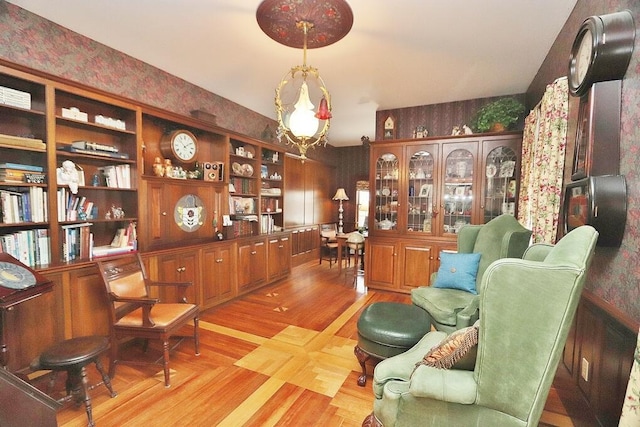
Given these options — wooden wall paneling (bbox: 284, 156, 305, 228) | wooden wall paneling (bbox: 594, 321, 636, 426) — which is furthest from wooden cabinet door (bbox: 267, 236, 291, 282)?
wooden wall paneling (bbox: 594, 321, 636, 426)

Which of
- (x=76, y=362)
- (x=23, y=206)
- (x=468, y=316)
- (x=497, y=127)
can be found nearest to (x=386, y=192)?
(x=497, y=127)

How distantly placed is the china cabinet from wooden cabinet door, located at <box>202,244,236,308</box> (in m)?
2.09

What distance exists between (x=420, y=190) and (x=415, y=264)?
1.12 metres

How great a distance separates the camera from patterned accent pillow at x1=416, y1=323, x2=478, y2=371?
1.19 metres

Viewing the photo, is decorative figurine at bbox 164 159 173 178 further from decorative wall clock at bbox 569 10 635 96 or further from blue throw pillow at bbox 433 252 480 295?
decorative wall clock at bbox 569 10 635 96

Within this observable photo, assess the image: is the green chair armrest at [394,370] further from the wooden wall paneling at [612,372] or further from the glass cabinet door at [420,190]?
the glass cabinet door at [420,190]

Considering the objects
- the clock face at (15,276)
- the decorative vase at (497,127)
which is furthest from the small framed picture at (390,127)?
the clock face at (15,276)

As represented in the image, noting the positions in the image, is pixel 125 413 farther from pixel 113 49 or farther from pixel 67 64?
pixel 113 49

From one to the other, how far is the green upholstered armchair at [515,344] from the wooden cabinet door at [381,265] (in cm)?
306

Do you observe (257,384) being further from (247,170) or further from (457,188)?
(457,188)

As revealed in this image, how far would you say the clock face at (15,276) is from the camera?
1.67 meters

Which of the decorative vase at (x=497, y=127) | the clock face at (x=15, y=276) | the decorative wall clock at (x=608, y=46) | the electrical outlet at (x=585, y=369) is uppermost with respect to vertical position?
the decorative vase at (x=497, y=127)

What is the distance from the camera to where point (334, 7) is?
1949mm

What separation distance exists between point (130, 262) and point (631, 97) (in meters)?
3.64
